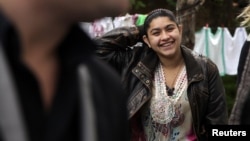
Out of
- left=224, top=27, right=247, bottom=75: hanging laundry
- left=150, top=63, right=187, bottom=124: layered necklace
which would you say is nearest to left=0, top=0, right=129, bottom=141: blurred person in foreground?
left=150, top=63, right=187, bottom=124: layered necklace

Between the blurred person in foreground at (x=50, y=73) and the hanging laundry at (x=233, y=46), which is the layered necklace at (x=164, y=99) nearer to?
the blurred person in foreground at (x=50, y=73)

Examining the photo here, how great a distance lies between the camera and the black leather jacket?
345cm

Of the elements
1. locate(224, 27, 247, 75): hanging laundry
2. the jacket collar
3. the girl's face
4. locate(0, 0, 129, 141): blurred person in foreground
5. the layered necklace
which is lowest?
locate(224, 27, 247, 75): hanging laundry

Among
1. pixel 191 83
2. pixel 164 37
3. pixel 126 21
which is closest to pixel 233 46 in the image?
pixel 126 21

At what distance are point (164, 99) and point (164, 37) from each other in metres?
0.42

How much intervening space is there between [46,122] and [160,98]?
7.17 ft

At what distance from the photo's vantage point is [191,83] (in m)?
3.45

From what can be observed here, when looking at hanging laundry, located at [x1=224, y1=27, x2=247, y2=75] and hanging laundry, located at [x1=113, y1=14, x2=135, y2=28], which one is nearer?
hanging laundry, located at [x1=113, y1=14, x2=135, y2=28]

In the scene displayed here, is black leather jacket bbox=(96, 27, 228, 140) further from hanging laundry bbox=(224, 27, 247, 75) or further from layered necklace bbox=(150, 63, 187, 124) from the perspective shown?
hanging laundry bbox=(224, 27, 247, 75)

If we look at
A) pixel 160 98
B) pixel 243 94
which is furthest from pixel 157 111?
pixel 243 94

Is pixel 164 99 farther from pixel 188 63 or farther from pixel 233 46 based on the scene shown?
pixel 233 46

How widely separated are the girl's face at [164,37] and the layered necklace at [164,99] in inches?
7.0

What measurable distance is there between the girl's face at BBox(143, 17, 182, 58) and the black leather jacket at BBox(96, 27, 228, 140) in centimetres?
6

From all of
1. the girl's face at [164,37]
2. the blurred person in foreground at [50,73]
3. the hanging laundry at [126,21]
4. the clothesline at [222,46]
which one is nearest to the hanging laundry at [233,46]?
the clothesline at [222,46]
